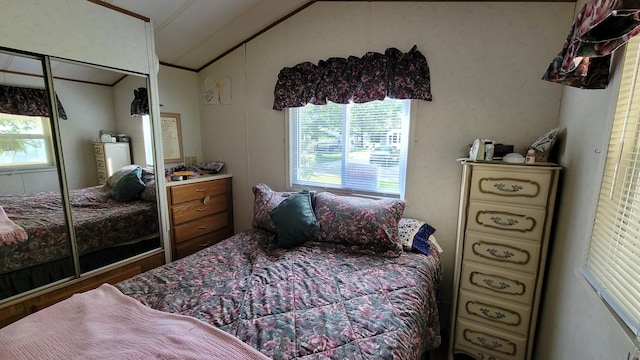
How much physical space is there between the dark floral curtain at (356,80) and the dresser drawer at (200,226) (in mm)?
1408

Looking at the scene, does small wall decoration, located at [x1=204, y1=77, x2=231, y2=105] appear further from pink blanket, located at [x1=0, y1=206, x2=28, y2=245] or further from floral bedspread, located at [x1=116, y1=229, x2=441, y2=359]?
pink blanket, located at [x1=0, y1=206, x2=28, y2=245]

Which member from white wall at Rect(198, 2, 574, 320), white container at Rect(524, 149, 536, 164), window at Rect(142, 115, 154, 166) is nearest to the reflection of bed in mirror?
window at Rect(142, 115, 154, 166)

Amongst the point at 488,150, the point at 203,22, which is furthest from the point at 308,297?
the point at 203,22

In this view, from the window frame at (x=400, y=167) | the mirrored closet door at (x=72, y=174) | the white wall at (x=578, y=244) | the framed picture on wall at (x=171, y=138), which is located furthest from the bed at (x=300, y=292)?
the framed picture on wall at (x=171, y=138)

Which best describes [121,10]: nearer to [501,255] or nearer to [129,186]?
[129,186]

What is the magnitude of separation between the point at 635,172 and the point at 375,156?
5.10ft

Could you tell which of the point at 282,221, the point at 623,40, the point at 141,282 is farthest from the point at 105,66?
the point at 623,40

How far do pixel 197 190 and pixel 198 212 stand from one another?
0.79 feet


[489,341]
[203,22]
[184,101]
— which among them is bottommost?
[489,341]

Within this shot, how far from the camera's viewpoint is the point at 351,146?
2457 mm

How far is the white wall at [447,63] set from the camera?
180 cm

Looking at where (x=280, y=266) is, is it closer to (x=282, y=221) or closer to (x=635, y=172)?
(x=282, y=221)

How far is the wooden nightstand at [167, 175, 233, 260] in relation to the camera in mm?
2547

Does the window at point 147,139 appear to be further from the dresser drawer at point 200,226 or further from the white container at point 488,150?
the white container at point 488,150
